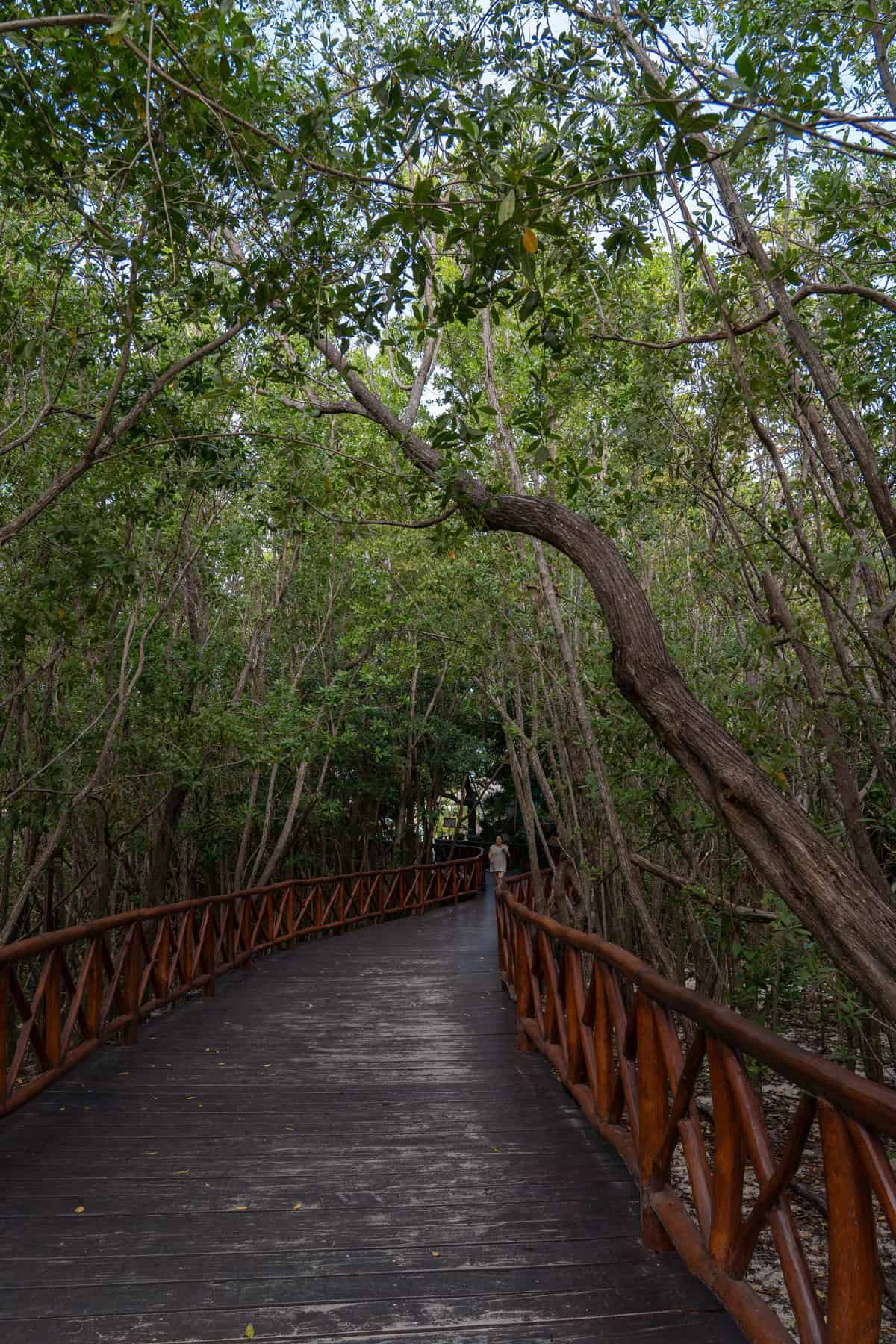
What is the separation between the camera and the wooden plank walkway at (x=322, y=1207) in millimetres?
2496

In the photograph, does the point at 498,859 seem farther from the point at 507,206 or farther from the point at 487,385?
the point at 507,206

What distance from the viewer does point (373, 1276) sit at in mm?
2740

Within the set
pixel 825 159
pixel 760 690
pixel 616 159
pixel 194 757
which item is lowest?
pixel 760 690

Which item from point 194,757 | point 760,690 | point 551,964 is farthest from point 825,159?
point 194,757

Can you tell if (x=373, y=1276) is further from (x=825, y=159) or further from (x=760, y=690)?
(x=825, y=159)

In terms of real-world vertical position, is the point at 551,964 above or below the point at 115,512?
below

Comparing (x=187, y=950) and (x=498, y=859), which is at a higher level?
(x=498, y=859)

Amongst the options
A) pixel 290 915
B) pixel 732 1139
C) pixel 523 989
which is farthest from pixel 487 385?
pixel 290 915

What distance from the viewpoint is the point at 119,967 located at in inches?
221

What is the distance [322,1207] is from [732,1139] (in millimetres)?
1655

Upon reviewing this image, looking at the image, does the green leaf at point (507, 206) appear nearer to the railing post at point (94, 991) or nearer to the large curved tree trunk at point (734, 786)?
the large curved tree trunk at point (734, 786)

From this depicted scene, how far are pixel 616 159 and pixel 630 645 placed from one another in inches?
83.1

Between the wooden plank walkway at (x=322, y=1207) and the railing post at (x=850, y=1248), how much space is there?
73 cm

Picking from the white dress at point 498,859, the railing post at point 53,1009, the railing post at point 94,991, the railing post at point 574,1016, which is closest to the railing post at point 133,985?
the railing post at point 94,991
